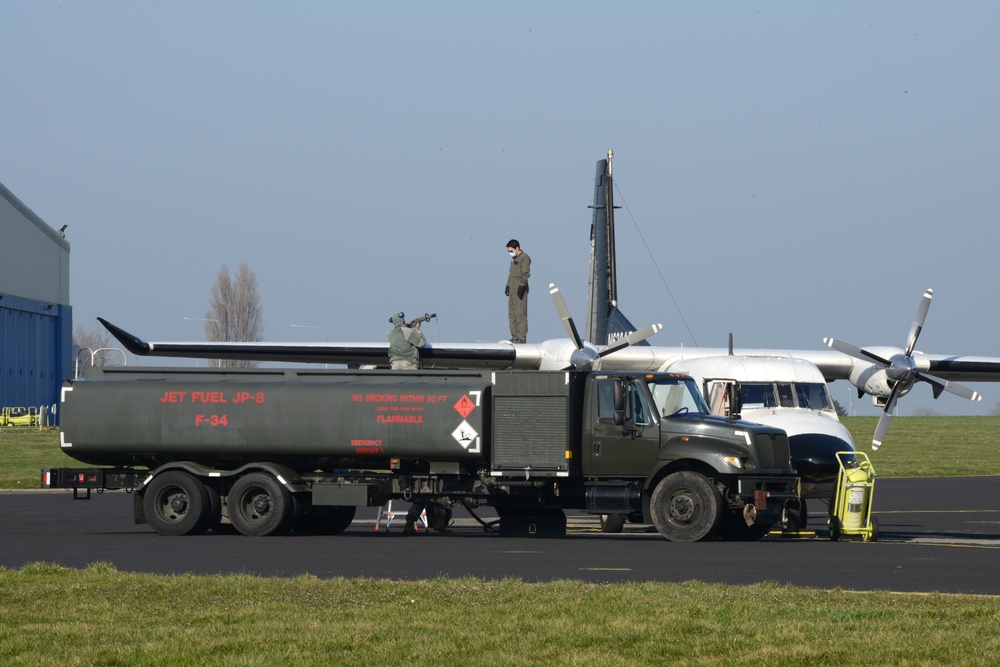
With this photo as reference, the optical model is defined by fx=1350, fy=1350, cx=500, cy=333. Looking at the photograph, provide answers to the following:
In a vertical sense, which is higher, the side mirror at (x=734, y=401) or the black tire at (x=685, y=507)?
the side mirror at (x=734, y=401)

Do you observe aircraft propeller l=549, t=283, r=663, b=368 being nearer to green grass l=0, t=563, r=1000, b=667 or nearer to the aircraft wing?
the aircraft wing

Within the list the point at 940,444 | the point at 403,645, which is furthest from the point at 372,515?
the point at 940,444

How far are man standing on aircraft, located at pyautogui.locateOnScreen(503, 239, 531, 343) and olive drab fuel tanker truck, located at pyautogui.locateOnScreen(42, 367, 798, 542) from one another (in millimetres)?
5765

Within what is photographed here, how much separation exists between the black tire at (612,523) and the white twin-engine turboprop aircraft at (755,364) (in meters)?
2.25

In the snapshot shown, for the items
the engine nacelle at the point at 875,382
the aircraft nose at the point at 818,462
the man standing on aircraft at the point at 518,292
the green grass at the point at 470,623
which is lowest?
the green grass at the point at 470,623

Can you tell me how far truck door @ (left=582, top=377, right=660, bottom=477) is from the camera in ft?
59.9

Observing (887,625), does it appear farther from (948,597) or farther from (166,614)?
(166,614)

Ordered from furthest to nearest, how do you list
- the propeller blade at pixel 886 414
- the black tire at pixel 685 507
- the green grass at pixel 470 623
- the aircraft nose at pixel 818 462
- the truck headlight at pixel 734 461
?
the propeller blade at pixel 886 414 < the aircraft nose at pixel 818 462 < the truck headlight at pixel 734 461 < the black tire at pixel 685 507 < the green grass at pixel 470 623

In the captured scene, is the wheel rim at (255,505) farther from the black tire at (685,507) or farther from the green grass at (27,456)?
the green grass at (27,456)

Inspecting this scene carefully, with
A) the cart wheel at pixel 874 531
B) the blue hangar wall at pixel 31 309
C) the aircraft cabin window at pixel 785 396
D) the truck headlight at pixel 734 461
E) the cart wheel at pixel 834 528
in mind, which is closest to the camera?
the truck headlight at pixel 734 461

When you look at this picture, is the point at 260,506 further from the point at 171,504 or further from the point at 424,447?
the point at 424,447

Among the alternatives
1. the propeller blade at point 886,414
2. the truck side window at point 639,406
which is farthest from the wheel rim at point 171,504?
the propeller blade at point 886,414

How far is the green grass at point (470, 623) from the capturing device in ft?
29.0

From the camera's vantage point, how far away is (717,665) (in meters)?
8.64
